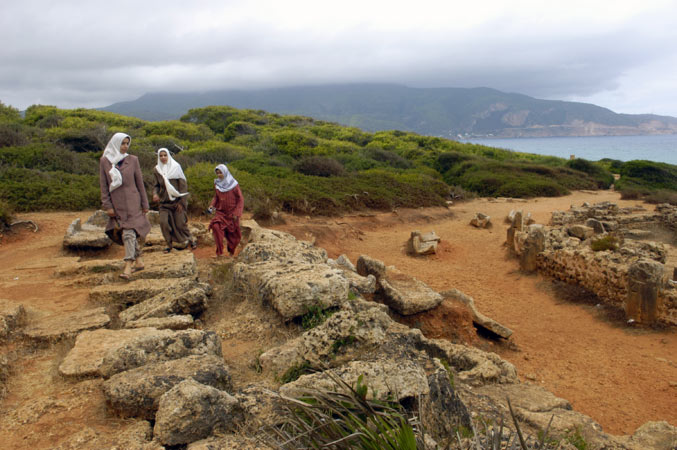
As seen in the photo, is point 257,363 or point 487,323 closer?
point 257,363

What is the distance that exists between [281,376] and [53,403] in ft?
4.80

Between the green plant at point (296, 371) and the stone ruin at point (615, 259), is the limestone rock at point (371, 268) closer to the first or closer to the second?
the green plant at point (296, 371)

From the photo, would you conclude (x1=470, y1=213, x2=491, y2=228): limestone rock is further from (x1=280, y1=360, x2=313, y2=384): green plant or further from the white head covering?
(x1=280, y1=360, x2=313, y2=384): green plant

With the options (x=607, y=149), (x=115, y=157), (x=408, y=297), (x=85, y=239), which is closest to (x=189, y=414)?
(x=408, y=297)

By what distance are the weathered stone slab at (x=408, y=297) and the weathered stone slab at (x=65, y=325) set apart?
11.6ft

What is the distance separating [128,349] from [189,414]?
106 centimetres

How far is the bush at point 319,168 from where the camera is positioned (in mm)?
18250

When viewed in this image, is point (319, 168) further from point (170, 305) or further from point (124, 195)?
point (170, 305)

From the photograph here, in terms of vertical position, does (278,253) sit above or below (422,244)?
above

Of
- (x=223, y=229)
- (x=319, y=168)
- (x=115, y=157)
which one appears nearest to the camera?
(x=115, y=157)

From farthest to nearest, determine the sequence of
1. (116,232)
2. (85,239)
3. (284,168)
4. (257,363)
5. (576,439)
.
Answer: (284,168) → (85,239) → (116,232) → (257,363) → (576,439)

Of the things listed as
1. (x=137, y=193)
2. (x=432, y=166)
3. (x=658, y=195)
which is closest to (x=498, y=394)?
(x=137, y=193)

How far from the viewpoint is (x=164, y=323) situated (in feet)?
12.6

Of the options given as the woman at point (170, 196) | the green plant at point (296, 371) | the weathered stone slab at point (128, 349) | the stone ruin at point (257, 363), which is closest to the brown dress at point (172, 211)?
the woman at point (170, 196)
